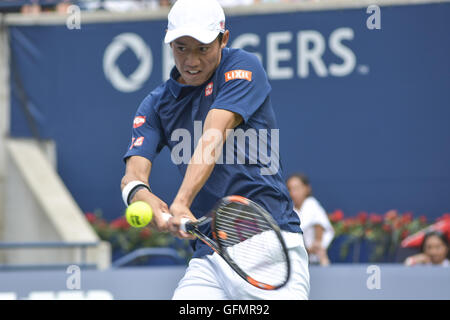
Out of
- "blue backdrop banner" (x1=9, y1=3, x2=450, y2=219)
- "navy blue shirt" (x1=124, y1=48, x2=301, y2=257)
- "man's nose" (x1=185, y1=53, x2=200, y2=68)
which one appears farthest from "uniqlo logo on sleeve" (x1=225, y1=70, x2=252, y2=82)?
"blue backdrop banner" (x1=9, y1=3, x2=450, y2=219)

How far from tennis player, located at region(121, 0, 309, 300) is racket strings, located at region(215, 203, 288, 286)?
2.7 inches

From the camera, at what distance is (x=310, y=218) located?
7465 mm

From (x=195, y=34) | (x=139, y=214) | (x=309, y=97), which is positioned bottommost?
(x=139, y=214)

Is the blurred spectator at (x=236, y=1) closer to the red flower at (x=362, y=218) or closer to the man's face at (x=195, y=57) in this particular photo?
the red flower at (x=362, y=218)

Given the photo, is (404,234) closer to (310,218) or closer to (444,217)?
(444,217)

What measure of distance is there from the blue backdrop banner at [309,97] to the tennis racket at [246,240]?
5853 mm

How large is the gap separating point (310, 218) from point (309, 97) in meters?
2.21

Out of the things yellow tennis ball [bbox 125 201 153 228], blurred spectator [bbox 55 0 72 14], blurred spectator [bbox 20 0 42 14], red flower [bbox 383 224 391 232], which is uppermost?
blurred spectator [bbox 20 0 42 14]

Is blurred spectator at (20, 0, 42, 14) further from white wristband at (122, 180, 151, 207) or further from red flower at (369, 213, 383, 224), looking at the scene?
white wristband at (122, 180, 151, 207)

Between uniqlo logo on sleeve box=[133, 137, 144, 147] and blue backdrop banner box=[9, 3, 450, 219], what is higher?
blue backdrop banner box=[9, 3, 450, 219]

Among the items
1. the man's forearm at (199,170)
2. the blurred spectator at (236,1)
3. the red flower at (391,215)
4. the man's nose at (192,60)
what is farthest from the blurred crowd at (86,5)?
the man's forearm at (199,170)

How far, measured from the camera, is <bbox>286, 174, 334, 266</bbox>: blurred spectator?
7473 mm

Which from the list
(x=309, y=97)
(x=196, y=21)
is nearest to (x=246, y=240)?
(x=196, y=21)

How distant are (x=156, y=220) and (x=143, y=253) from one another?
14.8ft
